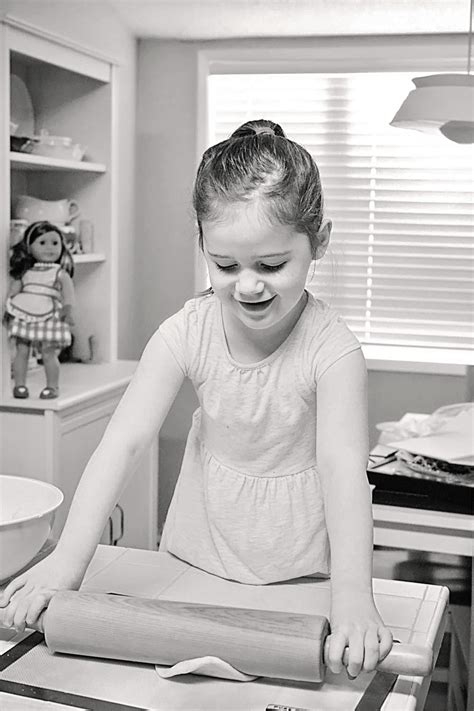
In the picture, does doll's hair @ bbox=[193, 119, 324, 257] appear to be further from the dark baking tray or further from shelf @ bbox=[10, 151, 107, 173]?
shelf @ bbox=[10, 151, 107, 173]

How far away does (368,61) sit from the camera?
5.37ft

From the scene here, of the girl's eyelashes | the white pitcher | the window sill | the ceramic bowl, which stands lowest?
the window sill

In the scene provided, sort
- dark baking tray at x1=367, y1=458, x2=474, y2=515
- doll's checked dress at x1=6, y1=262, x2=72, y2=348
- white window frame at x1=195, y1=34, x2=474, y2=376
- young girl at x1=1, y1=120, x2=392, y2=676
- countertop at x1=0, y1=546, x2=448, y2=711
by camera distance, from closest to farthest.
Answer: countertop at x1=0, y1=546, x2=448, y2=711, young girl at x1=1, y1=120, x2=392, y2=676, dark baking tray at x1=367, y1=458, x2=474, y2=515, doll's checked dress at x1=6, y1=262, x2=72, y2=348, white window frame at x1=195, y1=34, x2=474, y2=376

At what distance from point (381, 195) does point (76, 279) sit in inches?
24.6

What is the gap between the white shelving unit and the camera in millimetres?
1525

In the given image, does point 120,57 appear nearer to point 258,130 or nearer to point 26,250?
point 26,250

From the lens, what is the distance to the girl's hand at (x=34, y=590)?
0.65m

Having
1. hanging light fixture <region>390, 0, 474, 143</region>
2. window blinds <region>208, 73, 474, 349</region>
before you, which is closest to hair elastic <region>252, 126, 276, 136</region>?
hanging light fixture <region>390, 0, 474, 143</region>

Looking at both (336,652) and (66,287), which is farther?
(66,287)

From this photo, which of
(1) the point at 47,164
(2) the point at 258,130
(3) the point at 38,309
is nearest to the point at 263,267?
(2) the point at 258,130

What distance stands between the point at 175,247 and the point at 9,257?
0.36 meters

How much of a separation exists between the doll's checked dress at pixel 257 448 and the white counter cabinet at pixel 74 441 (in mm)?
760

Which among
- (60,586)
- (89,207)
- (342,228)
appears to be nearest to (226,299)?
(60,586)

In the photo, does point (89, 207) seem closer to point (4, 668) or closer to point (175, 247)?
point (175, 247)
